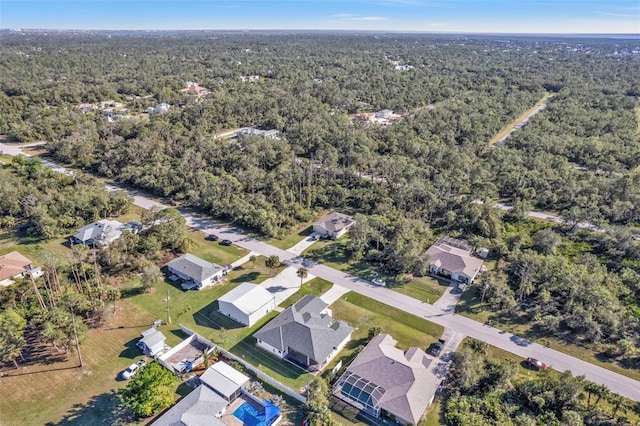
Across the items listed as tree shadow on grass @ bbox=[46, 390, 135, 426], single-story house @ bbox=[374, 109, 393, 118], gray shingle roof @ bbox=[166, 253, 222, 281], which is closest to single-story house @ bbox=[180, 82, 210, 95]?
single-story house @ bbox=[374, 109, 393, 118]

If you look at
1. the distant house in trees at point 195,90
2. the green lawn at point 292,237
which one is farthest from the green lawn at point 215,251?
the distant house in trees at point 195,90

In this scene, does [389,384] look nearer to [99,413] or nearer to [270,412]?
[270,412]

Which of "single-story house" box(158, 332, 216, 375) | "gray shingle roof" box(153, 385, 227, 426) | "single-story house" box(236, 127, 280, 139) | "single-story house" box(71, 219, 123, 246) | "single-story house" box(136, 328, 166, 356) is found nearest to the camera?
"gray shingle roof" box(153, 385, 227, 426)

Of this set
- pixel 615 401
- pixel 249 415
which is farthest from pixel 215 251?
pixel 615 401

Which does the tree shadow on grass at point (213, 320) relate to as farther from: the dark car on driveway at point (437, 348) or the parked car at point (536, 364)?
the parked car at point (536, 364)

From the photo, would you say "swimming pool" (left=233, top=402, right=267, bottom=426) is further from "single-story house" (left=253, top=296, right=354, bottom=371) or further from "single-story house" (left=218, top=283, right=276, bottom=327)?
"single-story house" (left=218, top=283, right=276, bottom=327)

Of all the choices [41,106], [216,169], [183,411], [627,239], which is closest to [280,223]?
[216,169]

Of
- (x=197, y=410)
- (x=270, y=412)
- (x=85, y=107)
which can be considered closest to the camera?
(x=197, y=410)
